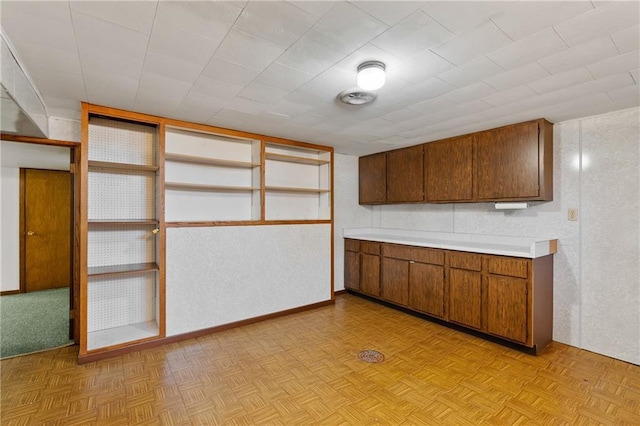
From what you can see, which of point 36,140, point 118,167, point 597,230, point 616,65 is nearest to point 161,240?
point 118,167

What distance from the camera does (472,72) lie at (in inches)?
84.7

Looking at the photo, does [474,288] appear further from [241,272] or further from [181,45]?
[181,45]

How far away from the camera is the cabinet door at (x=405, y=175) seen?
171 inches

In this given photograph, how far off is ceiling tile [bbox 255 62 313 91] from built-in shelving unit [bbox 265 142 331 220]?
1.72 metres

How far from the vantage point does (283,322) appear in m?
3.89

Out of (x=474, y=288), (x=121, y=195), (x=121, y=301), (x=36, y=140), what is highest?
(x=36, y=140)

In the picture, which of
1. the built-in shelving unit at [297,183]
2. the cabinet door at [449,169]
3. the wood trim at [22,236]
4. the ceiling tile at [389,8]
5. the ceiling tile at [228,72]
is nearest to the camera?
the ceiling tile at [389,8]

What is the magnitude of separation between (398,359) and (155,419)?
2039 mm

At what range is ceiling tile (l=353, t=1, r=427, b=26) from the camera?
4.79 feet

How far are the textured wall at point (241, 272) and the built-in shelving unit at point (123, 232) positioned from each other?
231mm

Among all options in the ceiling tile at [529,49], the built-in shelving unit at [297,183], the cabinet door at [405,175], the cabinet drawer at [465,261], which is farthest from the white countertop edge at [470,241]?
the ceiling tile at [529,49]

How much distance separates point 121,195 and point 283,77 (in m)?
2.33

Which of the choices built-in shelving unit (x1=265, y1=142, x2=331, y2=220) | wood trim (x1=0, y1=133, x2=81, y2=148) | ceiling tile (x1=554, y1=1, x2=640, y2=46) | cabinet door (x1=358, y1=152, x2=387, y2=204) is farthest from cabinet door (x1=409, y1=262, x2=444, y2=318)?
wood trim (x1=0, y1=133, x2=81, y2=148)

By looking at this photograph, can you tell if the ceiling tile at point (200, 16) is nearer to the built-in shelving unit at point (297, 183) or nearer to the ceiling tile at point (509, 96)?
the ceiling tile at point (509, 96)
